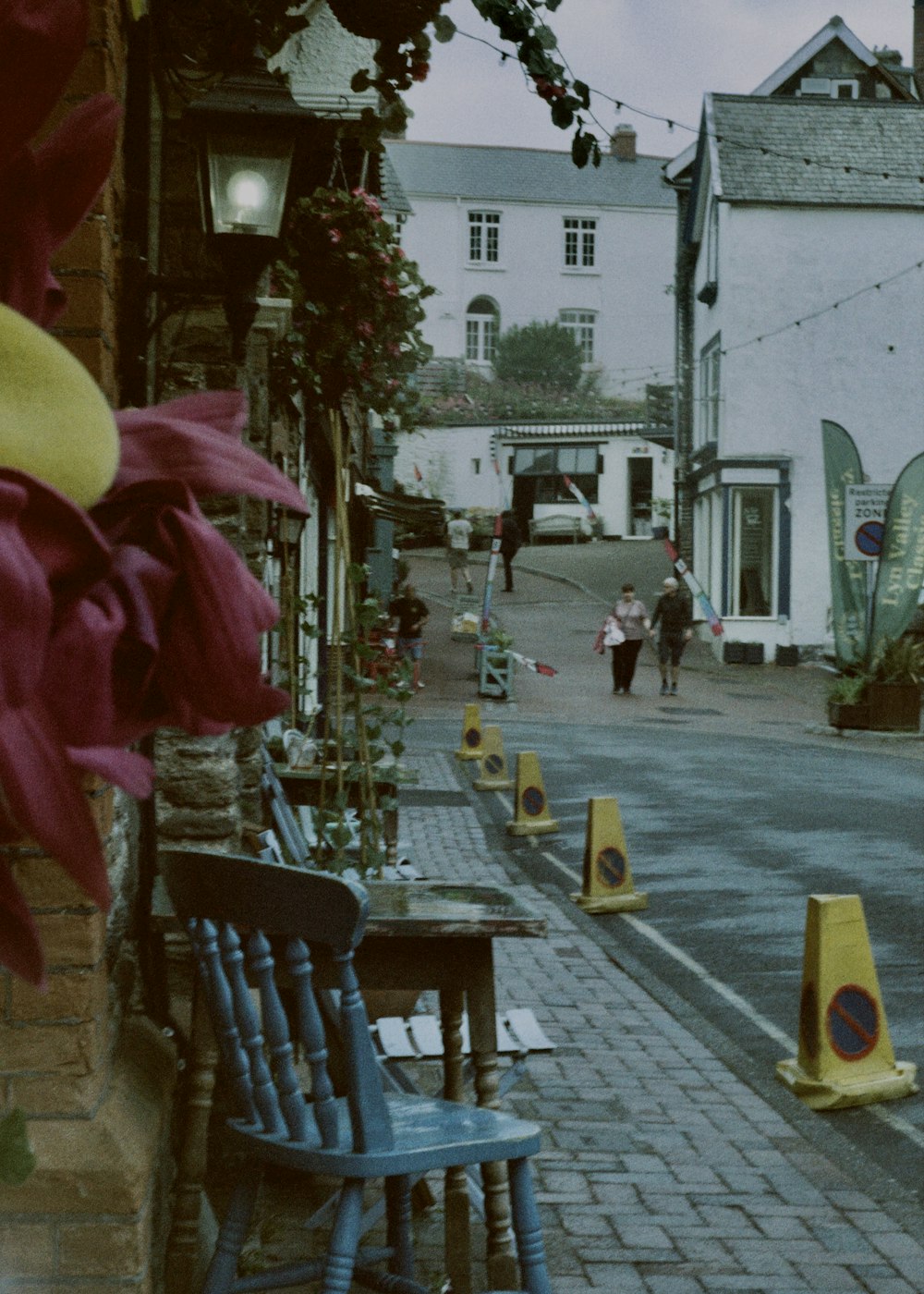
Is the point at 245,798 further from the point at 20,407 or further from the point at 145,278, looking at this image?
the point at 20,407

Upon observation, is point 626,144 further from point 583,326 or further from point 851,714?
point 851,714

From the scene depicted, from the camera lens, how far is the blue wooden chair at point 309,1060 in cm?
284

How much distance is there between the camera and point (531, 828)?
12.6 metres

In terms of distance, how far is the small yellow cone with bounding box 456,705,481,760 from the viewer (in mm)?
17500

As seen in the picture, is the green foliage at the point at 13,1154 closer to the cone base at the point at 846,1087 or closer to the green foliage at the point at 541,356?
the cone base at the point at 846,1087

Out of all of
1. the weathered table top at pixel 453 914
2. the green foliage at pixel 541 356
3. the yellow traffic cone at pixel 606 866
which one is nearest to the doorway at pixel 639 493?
the green foliage at pixel 541 356

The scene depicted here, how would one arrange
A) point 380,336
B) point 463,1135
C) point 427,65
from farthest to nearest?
point 380,336, point 427,65, point 463,1135

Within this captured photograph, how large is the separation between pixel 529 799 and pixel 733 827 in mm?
1555

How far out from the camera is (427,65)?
4.71m

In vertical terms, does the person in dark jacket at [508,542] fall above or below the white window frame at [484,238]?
below

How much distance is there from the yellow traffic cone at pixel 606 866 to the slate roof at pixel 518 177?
52564 millimetres

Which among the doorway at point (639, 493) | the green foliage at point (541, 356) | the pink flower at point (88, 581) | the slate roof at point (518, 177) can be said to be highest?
the slate roof at point (518, 177)

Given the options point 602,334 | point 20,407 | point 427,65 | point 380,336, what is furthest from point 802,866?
point 602,334

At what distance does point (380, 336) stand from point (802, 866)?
4.64m
